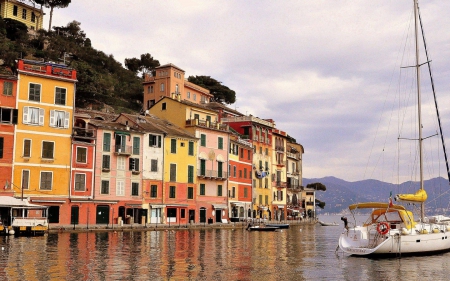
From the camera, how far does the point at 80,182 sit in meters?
58.3

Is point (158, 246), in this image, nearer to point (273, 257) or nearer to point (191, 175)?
point (273, 257)

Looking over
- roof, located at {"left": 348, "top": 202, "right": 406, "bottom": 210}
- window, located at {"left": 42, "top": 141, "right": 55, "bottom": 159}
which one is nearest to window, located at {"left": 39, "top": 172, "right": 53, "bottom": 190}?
window, located at {"left": 42, "top": 141, "right": 55, "bottom": 159}

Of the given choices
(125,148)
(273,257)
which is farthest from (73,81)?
(273,257)

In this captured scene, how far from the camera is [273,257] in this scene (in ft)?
107

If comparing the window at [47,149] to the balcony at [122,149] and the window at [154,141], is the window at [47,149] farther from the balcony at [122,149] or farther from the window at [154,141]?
the window at [154,141]

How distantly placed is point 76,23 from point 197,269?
313 ft

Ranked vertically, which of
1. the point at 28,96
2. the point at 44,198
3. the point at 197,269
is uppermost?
the point at 28,96

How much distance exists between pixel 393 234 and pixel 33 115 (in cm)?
3832

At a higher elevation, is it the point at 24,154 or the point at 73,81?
the point at 73,81

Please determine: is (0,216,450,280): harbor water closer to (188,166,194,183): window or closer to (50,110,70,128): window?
(50,110,70,128): window

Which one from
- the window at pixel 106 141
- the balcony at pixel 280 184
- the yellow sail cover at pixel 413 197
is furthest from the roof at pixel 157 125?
the yellow sail cover at pixel 413 197

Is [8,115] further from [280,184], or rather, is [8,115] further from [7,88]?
[280,184]

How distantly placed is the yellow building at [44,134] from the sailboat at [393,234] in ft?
109

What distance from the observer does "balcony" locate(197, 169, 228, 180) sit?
7250 cm
